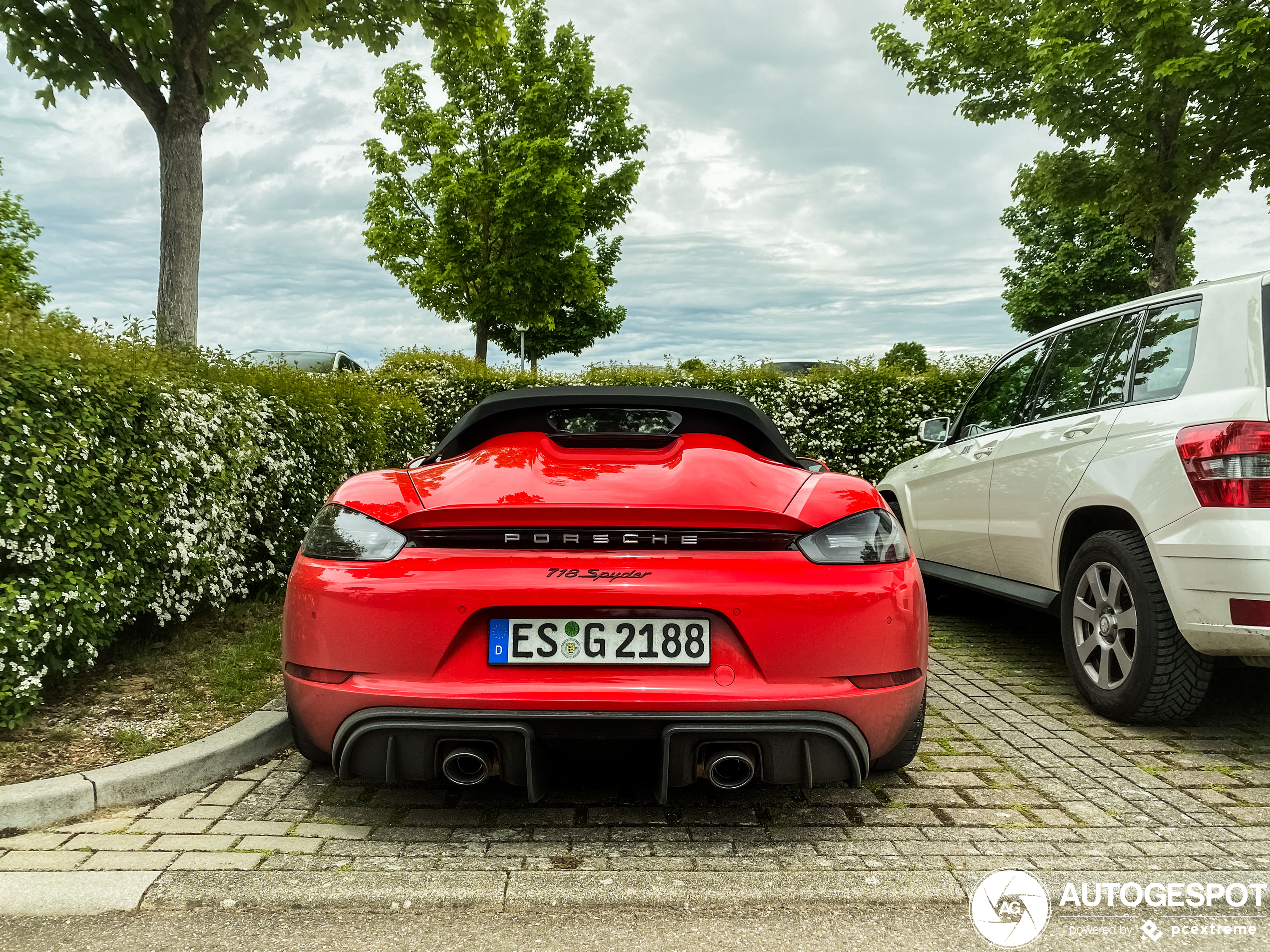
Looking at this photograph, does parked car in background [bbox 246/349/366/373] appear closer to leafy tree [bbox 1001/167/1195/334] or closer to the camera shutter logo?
the camera shutter logo

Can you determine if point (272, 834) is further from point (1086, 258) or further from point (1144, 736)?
point (1086, 258)

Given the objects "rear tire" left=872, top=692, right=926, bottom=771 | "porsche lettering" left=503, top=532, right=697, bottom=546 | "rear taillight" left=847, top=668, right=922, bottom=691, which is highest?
"porsche lettering" left=503, top=532, right=697, bottom=546

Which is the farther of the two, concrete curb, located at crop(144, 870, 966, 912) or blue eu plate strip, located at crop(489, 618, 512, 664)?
blue eu plate strip, located at crop(489, 618, 512, 664)

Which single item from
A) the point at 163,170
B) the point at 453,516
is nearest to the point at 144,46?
the point at 163,170

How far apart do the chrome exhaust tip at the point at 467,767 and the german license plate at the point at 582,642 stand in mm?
262

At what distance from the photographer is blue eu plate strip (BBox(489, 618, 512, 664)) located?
248 centimetres

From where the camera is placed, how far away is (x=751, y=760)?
8.09ft

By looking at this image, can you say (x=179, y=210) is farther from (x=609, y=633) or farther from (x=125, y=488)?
(x=609, y=633)

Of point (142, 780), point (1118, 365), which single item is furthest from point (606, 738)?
point (1118, 365)

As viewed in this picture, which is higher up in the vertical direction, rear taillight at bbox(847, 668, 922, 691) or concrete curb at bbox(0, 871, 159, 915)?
rear taillight at bbox(847, 668, 922, 691)

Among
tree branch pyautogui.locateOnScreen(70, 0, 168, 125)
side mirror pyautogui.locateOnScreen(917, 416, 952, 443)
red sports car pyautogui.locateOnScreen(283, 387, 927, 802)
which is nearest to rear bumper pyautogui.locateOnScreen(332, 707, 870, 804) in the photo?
red sports car pyautogui.locateOnScreen(283, 387, 927, 802)

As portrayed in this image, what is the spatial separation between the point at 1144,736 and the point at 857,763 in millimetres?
1978

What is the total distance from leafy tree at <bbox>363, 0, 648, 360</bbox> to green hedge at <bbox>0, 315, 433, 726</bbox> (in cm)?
1640

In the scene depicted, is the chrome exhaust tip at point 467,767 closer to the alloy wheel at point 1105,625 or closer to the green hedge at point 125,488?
the green hedge at point 125,488
